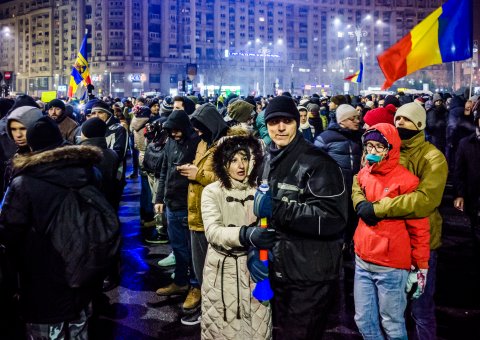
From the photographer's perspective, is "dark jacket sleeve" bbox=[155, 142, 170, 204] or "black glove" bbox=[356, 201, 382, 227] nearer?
"black glove" bbox=[356, 201, 382, 227]

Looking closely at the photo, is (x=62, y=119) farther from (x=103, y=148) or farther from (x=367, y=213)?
(x=367, y=213)

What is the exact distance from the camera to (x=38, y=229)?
119 inches

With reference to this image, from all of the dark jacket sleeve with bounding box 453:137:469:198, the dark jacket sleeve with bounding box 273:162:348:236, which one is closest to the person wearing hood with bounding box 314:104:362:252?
the dark jacket sleeve with bounding box 453:137:469:198

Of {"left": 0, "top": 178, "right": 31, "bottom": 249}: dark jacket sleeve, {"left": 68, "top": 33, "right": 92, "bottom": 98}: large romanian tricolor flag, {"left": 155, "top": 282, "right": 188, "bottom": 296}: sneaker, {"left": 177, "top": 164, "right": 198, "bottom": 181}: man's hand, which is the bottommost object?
{"left": 155, "top": 282, "right": 188, "bottom": 296}: sneaker

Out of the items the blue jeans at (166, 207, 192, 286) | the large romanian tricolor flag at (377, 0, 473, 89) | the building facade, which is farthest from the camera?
the building facade

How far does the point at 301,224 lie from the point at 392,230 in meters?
1.00

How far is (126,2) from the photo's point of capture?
100750 mm

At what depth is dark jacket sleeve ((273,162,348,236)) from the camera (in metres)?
2.87

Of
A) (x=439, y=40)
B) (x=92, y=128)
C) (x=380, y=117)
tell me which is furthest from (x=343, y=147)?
(x=92, y=128)

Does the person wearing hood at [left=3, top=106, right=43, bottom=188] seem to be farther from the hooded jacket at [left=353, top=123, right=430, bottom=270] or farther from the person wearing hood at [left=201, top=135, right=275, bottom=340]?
the hooded jacket at [left=353, top=123, right=430, bottom=270]

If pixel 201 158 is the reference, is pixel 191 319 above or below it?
below

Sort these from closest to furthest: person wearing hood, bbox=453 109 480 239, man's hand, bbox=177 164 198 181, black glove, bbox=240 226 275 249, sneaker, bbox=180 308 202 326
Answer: black glove, bbox=240 226 275 249 < man's hand, bbox=177 164 198 181 < sneaker, bbox=180 308 202 326 < person wearing hood, bbox=453 109 480 239

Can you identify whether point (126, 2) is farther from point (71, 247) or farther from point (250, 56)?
point (71, 247)

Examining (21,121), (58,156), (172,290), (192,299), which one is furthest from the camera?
(172,290)
